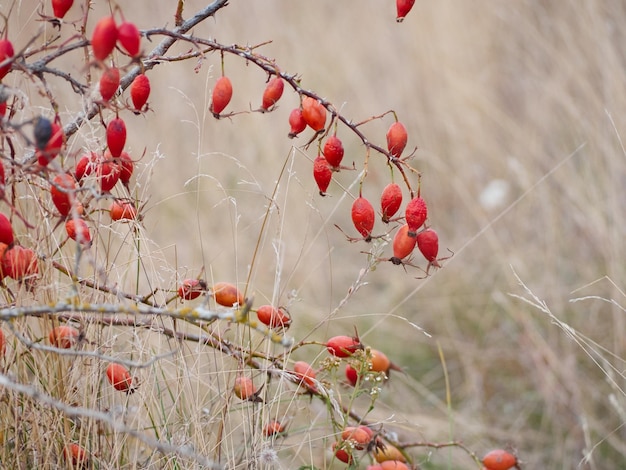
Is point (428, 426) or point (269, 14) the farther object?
point (269, 14)

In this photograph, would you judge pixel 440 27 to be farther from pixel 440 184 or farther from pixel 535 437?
pixel 535 437

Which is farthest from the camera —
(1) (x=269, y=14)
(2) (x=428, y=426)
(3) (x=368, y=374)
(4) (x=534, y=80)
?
(1) (x=269, y=14)

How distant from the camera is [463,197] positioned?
4.27 metres

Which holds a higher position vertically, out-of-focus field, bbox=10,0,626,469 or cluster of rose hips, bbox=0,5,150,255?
out-of-focus field, bbox=10,0,626,469

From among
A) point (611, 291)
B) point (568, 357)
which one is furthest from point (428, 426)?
point (611, 291)

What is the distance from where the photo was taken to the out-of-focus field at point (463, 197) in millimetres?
3322

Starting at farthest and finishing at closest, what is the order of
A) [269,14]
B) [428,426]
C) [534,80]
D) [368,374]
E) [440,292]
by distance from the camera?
[269,14] → [534,80] → [440,292] → [428,426] → [368,374]

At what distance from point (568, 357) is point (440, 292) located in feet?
2.97

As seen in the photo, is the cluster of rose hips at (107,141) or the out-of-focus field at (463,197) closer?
the cluster of rose hips at (107,141)

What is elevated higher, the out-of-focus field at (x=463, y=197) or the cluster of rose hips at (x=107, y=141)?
the out-of-focus field at (x=463, y=197)

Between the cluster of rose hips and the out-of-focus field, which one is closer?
the cluster of rose hips

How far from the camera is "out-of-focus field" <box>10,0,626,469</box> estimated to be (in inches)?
131

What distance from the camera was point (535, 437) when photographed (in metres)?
3.27

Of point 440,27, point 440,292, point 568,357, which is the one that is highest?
point 440,27
